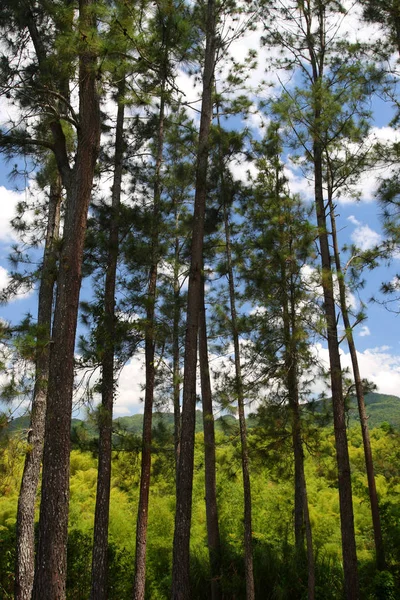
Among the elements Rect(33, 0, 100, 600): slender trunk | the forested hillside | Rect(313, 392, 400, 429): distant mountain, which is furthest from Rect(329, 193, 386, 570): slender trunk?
Rect(313, 392, 400, 429): distant mountain

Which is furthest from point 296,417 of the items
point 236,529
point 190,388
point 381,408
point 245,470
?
point 381,408

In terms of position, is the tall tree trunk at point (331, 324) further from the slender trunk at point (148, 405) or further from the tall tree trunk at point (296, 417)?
the slender trunk at point (148, 405)

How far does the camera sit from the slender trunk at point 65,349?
5.05 meters

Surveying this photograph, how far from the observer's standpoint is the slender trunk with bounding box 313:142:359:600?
7.41m

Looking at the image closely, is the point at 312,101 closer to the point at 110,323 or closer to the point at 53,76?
the point at 53,76

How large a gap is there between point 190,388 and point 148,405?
291 cm

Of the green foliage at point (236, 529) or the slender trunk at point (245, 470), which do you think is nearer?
the slender trunk at point (245, 470)

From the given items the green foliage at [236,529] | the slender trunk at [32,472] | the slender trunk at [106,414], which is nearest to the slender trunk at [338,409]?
the green foliage at [236,529]

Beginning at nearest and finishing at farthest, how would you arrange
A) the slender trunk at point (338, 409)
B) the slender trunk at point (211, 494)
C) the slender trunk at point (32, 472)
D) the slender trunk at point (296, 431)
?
the slender trunk at point (338, 409), the slender trunk at point (32, 472), the slender trunk at point (296, 431), the slender trunk at point (211, 494)

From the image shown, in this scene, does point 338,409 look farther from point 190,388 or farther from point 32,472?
point 32,472

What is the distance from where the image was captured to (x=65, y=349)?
5.61 m

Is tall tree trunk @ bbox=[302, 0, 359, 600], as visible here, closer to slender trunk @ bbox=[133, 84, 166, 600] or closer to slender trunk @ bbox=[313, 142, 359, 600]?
slender trunk @ bbox=[313, 142, 359, 600]

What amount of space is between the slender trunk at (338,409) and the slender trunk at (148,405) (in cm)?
308

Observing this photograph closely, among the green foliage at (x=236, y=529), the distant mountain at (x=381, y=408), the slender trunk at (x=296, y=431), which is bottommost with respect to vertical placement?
Answer: the green foliage at (x=236, y=529)
